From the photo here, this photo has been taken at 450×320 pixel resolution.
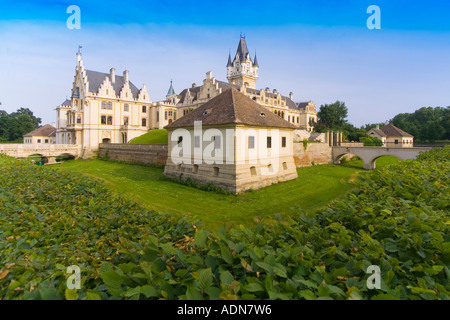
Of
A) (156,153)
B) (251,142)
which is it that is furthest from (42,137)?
(251,142)

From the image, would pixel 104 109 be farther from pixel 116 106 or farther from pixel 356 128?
pixel 356 128

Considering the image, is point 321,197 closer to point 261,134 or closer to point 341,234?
point 261,134

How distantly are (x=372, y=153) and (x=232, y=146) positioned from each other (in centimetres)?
2824

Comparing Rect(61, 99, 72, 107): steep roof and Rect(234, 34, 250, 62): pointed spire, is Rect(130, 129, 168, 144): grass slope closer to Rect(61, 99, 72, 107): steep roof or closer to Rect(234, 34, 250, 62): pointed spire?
Rect(61, 99, 72, 107): steep roof

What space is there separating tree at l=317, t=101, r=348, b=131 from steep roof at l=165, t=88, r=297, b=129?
1793 inches

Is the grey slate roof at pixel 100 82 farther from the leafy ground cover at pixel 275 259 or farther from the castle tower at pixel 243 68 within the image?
the leafy ground cover at pixel 275 259

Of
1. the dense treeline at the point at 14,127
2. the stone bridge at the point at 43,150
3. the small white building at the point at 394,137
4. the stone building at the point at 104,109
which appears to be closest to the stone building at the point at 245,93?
the stone building at the point at 104,109

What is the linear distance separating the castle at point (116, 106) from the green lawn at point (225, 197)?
21880 mm

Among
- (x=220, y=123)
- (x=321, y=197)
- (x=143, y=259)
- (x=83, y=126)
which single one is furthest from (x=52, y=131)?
(x=143, y=259)

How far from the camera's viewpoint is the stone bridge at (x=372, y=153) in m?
36.9

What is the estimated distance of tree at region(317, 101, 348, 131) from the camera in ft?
228

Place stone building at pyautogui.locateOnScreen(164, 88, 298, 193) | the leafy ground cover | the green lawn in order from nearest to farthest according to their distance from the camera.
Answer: the leafy ground cover → the green lawn → stone building at pyautogui.locateOnScreen(164, 88, 298, 193)

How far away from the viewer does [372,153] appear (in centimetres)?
4050

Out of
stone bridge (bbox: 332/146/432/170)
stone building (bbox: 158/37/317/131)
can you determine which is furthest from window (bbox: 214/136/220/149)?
stone bridge (bbox: 332/146/432/170)
